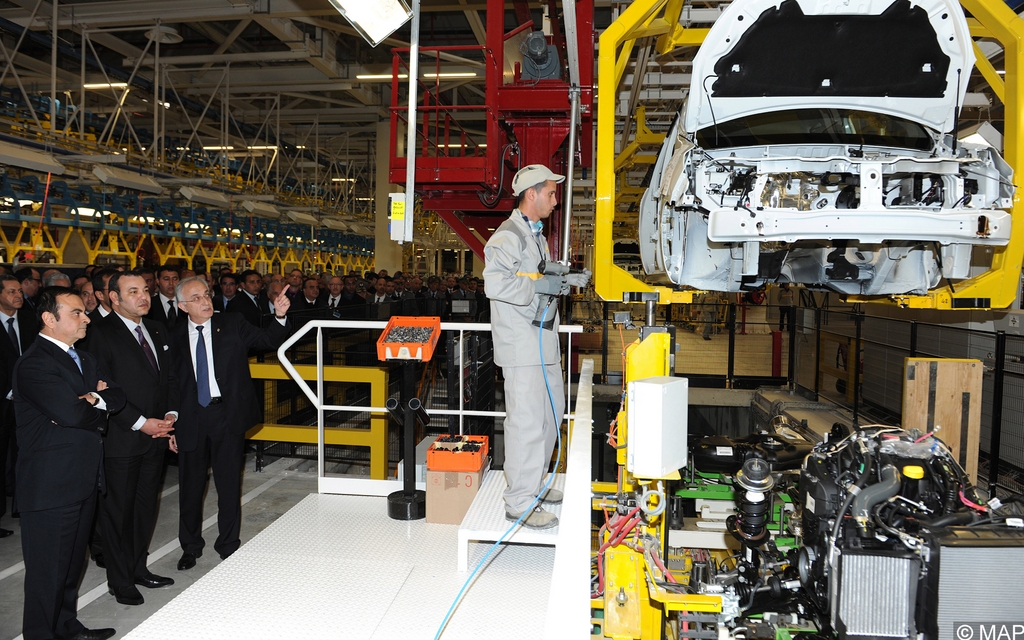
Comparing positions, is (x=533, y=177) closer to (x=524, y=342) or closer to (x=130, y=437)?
(x=524, y=342)

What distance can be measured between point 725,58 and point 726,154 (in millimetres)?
558

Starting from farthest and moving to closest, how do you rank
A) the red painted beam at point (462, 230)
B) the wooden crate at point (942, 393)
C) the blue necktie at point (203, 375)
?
the red painted beam at point (462, 230) < the wooden crate at point (942, 393) < the blue necktie at point (203, 375)

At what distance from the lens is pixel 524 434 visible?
3.44 metres

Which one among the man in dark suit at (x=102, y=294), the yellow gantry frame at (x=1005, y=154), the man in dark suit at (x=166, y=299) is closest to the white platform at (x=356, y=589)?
the yellow gantry frame at (x=1005, y=154)

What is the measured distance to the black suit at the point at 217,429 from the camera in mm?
4355

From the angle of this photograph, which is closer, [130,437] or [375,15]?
[375,15]

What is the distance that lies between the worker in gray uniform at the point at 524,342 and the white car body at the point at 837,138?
36.7 inches

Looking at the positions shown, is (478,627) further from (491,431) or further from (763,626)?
(491,431)

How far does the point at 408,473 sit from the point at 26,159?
7.12 metres

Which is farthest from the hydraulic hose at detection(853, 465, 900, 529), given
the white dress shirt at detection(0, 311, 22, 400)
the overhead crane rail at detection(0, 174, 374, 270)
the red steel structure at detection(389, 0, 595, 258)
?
the overhead crane rail at detection(0, 174, 374, 270)

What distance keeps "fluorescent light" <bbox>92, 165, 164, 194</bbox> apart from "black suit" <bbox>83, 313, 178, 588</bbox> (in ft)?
22.1

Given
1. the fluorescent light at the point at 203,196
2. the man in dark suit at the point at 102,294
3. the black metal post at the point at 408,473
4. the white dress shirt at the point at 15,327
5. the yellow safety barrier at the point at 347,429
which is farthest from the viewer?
the fluorescent light at the point at 203,196

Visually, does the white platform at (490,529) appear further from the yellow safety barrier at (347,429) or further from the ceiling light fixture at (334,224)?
the ceiling light fixture at (334,224)

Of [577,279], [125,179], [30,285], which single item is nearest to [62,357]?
[577,279]
